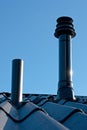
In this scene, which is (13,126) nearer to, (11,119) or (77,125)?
(11,119)

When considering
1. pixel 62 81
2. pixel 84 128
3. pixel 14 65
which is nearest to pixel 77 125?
pixel 84 128

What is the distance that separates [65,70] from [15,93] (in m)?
2.96

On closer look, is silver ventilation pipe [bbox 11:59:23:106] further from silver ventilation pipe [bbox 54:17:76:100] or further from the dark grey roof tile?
silver ventilation pipe [bbox 54:17:76:100]

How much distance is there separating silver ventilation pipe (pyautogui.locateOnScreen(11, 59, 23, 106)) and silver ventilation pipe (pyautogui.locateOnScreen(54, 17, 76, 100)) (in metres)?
2.41

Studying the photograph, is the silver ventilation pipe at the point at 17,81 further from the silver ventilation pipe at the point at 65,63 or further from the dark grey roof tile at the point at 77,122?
the silver ventilation pipe at the point at 65,63

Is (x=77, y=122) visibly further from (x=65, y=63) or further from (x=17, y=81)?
(x=65, y=63)

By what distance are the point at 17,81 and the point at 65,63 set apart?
2947mm

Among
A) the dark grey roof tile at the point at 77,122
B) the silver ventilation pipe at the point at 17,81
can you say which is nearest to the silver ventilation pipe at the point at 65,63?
Result: the silver ventilation pipe at the point at 17,81

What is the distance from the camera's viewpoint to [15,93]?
14.6ft

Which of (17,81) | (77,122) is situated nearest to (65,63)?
(17,81)

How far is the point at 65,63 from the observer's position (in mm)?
7387

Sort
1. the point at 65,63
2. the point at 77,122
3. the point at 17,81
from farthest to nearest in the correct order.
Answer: the point at 65,63
the point at 17,81
the point at 77,122

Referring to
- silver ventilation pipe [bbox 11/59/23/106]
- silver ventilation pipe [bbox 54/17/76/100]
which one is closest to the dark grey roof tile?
silver ventilation pipe [bbox 11/59/23/106]

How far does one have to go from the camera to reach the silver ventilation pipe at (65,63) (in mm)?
7166
